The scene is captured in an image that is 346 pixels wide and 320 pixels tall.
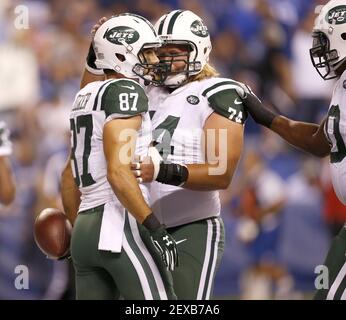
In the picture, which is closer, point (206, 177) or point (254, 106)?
point (206, 177)

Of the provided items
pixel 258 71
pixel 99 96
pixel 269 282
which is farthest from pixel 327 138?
pixel 258 71

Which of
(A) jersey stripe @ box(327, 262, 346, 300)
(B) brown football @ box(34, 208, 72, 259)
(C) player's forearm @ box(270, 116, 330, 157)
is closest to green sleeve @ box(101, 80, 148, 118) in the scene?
(B) brown football @ box(34, 208, 72, 259)

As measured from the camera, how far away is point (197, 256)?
3.80 metres

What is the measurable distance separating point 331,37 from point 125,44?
0.76 m

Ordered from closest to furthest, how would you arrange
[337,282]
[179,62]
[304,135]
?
1. [337,282]
2. [179,62]
3. [304,135]

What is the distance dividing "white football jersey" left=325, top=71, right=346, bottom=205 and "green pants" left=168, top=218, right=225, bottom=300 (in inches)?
18.5

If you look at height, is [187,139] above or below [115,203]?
above

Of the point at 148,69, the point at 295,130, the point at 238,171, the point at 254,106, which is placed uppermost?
the point at 148,69

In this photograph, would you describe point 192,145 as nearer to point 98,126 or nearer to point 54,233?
point 98,126

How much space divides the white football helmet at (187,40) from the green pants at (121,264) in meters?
0.68

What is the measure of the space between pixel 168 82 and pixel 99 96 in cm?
49

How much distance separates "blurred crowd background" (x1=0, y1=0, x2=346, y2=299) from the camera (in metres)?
6.25

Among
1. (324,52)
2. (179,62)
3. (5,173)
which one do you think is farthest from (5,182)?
(324,52)

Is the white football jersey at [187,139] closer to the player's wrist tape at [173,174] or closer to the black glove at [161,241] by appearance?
the player's wrist tape at [173,174]
